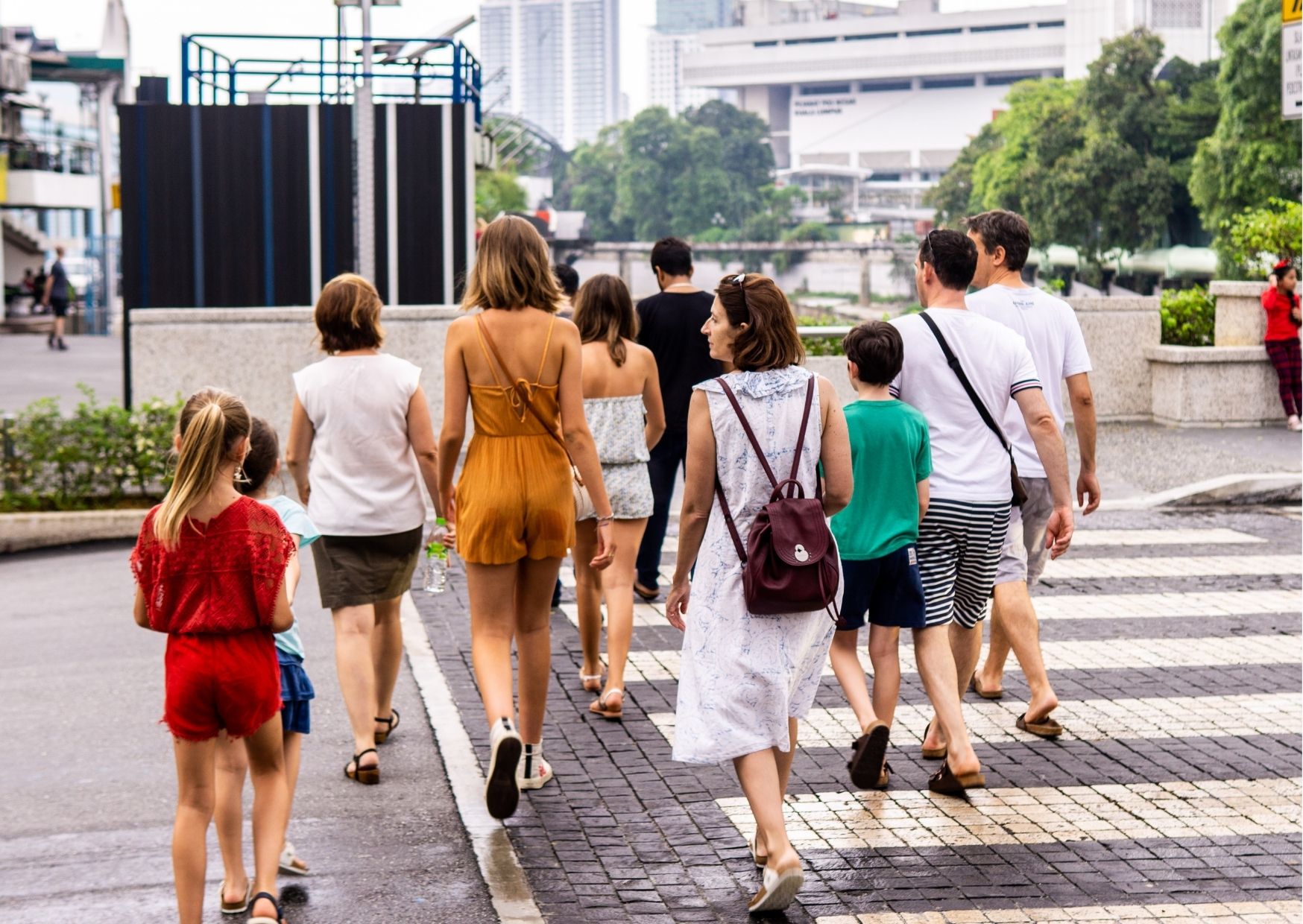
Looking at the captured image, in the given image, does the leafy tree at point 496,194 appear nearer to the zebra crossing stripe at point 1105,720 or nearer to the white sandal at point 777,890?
the zebra crossing stripe at point 1105,720

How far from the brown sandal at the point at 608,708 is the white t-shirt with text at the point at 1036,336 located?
1.84 m

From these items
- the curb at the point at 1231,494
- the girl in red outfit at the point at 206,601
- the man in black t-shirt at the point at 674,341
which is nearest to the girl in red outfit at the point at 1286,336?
the curb at the point at 1231,494

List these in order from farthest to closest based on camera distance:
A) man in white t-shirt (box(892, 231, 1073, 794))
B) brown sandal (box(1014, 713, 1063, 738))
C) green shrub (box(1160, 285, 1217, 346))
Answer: green shrub (box(1160, 285, 1217, 346)) < brown sandal (box(1014, 713, 1063, 738)) < man in white t-shirt (box(892, 231, 1073, 794))

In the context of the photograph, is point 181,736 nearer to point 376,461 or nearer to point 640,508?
point 376,461

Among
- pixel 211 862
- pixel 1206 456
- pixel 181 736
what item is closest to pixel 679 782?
pixel 211 862

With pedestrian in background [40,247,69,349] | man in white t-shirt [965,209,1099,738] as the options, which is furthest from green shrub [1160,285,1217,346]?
pedestrian in background [40,247,69,349]

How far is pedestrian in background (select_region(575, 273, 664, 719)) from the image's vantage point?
6.80 meters

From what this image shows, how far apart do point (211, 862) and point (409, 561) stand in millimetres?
1361

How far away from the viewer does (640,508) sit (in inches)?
278

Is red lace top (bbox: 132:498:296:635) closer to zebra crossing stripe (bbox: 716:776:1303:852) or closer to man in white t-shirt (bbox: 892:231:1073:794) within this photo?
zebra crossing stripe (bbox: 716:776:1303:852)

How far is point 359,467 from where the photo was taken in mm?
5891

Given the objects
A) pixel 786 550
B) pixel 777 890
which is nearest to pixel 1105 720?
pixel 777 890

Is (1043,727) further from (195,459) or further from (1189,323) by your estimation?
(1189,323)

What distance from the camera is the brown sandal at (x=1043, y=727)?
6.46m
